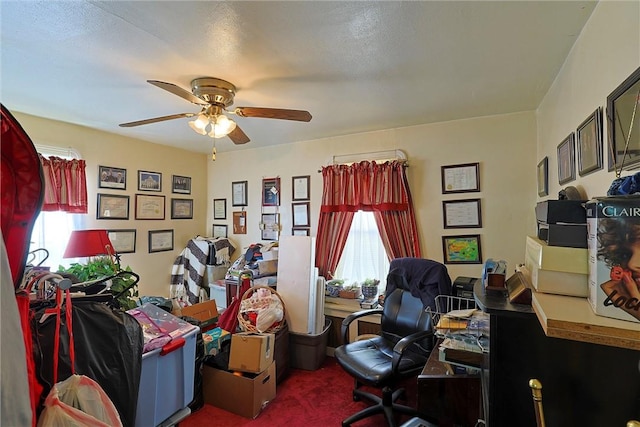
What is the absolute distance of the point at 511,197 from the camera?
2.74m

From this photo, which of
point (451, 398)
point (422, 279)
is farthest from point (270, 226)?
point (451, 398)

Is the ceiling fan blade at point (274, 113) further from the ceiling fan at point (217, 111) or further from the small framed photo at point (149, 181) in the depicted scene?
the small framed photo at point (149, 181)

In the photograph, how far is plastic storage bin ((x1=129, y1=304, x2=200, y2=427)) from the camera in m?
1.52

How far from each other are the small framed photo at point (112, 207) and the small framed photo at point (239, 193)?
1.24 meters

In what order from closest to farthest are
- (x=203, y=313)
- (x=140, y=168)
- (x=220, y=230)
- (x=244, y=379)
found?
(x=244, y=379) < (x=203, y=313) < (x=140, y=168) < (x=220, y=230)

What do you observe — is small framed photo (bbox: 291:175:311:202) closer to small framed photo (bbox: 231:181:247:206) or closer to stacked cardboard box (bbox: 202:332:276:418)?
small framed photo (bbox: 231:181:247:206)

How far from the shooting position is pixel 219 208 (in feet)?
14.3

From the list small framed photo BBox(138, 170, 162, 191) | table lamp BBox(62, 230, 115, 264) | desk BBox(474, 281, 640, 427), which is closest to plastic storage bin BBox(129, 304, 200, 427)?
table lamp BBox(62, 230, 115, 264)

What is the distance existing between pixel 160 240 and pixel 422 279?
311 centimetres

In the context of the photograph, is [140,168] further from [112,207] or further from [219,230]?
[219,230]

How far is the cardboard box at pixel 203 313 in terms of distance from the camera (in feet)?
8.97

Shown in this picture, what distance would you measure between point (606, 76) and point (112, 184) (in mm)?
4007

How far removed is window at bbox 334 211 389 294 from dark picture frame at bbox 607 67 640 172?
2292 millimetres

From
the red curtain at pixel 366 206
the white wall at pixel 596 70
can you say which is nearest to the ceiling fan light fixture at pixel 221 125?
the red curtain at pixel 366 206
